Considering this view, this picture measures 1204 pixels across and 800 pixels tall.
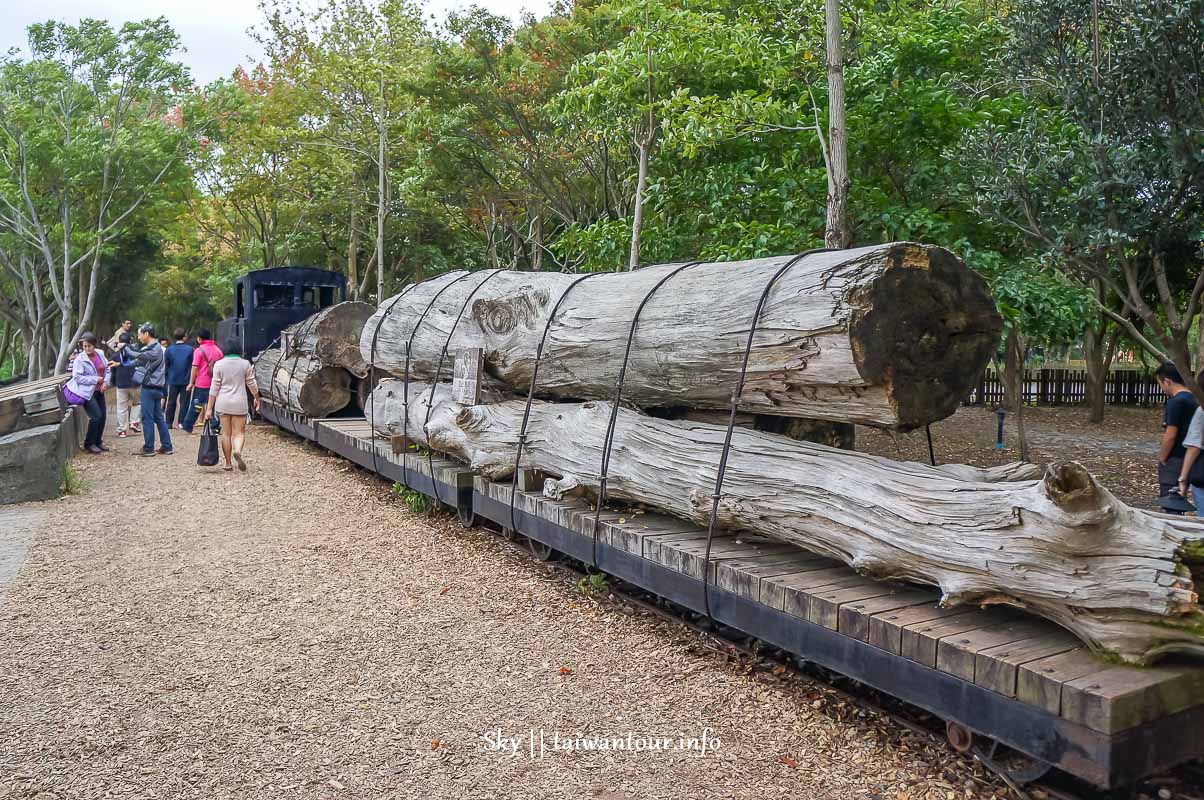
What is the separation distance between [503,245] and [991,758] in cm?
2118

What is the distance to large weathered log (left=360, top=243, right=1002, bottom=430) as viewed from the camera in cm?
376

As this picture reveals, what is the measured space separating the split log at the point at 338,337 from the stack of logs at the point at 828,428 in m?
5.71

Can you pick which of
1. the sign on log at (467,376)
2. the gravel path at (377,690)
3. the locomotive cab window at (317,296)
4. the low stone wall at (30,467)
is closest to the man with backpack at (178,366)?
the locomotive cab window at (317,296)

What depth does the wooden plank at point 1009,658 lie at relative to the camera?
2.87 m

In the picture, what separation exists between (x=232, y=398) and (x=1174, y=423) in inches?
366

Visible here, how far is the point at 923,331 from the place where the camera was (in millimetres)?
3842

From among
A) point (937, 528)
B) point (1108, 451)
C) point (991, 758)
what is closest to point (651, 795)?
point (991, 758)

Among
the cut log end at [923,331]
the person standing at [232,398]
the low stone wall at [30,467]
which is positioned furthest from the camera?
the person standing at [232,398]

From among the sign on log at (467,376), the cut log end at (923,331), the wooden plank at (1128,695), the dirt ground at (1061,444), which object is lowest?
the dirt ground at (1061,444)

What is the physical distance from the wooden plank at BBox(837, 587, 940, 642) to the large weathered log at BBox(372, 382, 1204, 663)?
0.38 feet

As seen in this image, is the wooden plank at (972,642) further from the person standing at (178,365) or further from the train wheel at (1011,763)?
the person standing at (178,365)

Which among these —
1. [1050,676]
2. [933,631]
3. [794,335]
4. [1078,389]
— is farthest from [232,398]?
[1078,389]

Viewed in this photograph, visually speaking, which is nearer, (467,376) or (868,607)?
(868,607)

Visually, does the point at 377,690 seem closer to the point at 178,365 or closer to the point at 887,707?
the point at 887,707
